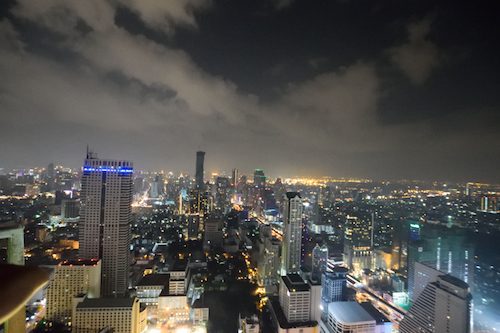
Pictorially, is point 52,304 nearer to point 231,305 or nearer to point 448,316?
point 231,305

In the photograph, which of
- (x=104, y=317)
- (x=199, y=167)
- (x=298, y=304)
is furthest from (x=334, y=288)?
(x=199, y=167)

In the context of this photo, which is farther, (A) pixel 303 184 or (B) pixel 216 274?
(A) pixel 303 184

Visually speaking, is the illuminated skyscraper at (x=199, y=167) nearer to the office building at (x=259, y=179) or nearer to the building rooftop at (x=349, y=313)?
the office building at (x=259, y=179)

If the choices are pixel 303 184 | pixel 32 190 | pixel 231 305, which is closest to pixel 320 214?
pixel 303 184

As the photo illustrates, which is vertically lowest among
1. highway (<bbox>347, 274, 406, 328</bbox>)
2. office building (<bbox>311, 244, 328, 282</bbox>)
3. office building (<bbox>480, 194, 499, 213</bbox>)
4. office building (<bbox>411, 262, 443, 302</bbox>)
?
highway (<bbox>347, 274, 406, 328</bbox>)

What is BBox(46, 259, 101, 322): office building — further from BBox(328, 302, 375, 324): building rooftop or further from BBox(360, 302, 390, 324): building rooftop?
BBox(360, 302, 390, 324): building rooftop

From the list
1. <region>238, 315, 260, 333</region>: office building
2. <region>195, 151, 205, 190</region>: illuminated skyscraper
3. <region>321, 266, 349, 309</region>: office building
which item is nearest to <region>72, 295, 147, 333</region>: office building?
<region>238, 315, 260, 333</region>: office building
